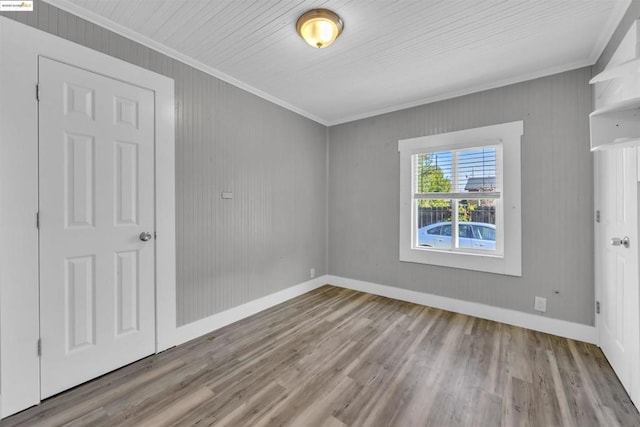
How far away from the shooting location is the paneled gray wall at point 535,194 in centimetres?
248

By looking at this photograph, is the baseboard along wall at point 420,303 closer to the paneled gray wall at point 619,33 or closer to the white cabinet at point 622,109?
the white cabinet at point 622,109

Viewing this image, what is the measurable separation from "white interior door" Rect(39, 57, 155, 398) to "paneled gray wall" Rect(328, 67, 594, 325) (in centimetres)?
282

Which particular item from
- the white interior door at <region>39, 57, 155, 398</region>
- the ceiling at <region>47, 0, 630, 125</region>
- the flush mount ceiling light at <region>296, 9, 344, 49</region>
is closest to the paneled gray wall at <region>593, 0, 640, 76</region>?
the ceiling at <region>47, 0, 630, 125</region>

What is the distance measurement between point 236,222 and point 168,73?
1.52 m

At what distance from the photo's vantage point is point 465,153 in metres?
3.13

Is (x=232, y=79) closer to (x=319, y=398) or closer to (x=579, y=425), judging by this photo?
(x=319, y=398)

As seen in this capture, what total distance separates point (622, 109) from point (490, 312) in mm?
2297

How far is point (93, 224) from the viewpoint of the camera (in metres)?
1.92

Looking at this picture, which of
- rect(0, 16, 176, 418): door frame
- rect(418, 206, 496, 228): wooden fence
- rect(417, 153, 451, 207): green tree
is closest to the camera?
rect(0, 16, 176, 418): door frame

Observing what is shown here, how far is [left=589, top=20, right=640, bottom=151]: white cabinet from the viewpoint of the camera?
1206 mm

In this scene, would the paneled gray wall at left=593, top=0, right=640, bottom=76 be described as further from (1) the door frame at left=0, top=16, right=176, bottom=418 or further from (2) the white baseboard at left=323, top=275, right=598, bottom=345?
(1) the door frame at left=0, top=16, right=176, bottom=418

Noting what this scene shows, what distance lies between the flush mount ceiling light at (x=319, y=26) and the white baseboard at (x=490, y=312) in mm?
3021

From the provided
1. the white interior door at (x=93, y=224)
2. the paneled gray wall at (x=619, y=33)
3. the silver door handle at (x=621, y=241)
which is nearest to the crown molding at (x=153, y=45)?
the white interior door at (x=93, y=224)

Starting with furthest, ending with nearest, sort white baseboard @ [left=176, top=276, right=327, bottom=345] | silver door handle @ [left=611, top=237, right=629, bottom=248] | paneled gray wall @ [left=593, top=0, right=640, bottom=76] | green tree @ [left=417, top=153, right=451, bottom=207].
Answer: green tree @ [left=417, top=153, right=451, bottom=207]
white baseboard @ [left=176, top=276, right=327, bottom=345]
silver door handle @ [left=611, top=237, right=629, bottom=248]
paneled gray wall @ [left=593, top=0, right=640, bottom=76]
